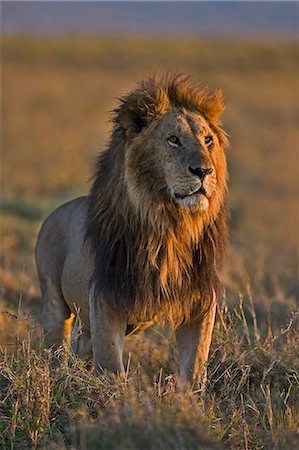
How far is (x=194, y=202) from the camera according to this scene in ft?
15.3

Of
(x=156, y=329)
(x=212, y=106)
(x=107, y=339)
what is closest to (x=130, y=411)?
(x=107, y=339)

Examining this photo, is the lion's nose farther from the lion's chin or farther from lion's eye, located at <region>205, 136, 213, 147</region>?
lion's eye, located at <region>205, 136, 213, 147</region>

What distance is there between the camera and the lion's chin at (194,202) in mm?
4648

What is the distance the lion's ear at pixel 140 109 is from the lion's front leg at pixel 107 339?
3.04ft

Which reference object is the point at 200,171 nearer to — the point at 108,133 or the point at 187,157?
the point at 187,157

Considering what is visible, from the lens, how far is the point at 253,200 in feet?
57.6

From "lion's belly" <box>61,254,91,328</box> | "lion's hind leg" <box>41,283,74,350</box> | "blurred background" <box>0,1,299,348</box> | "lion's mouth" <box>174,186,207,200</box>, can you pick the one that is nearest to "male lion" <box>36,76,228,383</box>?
"lion's mouth" <box>174,186,207,200</box>

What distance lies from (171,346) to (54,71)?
115 ft

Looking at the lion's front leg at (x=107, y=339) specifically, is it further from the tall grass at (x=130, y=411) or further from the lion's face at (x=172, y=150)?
the lion's face at (x=172, y=150)

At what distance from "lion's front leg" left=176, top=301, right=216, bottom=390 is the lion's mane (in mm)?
75

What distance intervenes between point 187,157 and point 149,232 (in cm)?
47

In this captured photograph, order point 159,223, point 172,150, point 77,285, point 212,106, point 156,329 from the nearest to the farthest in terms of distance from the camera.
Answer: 1. point 172,150
2. point 159,223
3. point 212,106
4. point 77,285
5. point 156,329

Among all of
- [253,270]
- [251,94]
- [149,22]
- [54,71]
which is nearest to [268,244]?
[253,270]

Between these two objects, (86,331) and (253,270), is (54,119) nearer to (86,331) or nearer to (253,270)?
(253,270)
